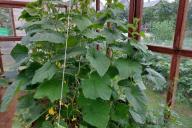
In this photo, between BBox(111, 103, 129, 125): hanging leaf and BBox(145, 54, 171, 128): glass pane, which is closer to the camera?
BBox(111, 103, 129, 125): hanging leaf

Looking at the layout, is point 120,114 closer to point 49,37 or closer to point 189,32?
point 49,37

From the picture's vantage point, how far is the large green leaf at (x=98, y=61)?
933 mm

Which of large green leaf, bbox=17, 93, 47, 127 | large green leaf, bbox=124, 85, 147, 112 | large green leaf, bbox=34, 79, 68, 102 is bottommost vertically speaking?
large green leaf, bbox=17, 93, 47, 127

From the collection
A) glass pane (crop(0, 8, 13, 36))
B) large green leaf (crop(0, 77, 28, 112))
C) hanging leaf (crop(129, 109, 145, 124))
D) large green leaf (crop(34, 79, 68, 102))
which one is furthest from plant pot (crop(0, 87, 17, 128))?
hanging leaf (crop(129, 109, 145, 124))

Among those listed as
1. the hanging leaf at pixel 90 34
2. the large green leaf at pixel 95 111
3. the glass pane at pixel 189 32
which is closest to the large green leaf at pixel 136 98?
the large green leaf at pixel 95 111

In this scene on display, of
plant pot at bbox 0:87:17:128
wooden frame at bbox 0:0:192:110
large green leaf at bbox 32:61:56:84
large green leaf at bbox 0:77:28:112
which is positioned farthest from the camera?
plant pot at bbox 0:87:17:128

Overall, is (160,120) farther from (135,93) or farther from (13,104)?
(13,104)

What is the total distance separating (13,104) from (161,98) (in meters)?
1.18

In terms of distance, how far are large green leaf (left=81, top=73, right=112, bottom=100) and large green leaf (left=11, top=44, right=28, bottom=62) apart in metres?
0.43

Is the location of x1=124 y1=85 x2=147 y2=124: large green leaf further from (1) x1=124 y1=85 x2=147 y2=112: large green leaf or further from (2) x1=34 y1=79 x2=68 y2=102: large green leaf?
(2) x1=34 y1=79 x2=68 y2=102: large green leaf

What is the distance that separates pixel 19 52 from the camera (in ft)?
4.04

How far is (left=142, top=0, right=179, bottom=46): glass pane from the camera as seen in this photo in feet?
4.99

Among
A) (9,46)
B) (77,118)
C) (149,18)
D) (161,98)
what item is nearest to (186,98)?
(161,98)

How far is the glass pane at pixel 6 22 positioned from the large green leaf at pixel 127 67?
1.28m
